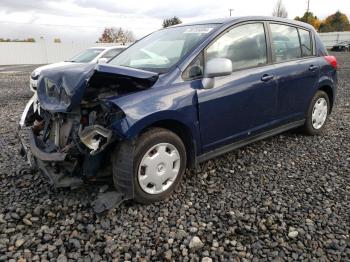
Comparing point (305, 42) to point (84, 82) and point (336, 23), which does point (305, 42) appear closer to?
point (84, 82)

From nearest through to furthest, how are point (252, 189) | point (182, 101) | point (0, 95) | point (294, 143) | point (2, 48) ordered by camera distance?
1. point (182, 101)
2. point (252, 189)
3. point (294, 143)
4. point (0, 95)
5. point (2, 48)

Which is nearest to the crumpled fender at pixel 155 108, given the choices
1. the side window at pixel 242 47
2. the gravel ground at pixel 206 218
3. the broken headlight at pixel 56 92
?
the broken headlight at pixel 56 92

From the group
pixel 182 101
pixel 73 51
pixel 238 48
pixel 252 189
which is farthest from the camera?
pixel 73 51

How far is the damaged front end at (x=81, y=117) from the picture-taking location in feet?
8.80

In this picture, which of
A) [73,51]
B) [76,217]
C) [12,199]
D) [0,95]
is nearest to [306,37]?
[76,217]

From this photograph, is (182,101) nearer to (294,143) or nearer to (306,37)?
(294,143)

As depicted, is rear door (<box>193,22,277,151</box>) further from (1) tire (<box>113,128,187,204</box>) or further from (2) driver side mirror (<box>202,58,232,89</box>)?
(1) tire (<box>113,128,187,204</box>)

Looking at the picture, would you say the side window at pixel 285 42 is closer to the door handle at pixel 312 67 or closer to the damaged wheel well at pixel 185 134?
the door handle at pixel 312 67

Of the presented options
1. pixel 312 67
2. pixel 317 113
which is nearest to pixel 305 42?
pixel 312 67

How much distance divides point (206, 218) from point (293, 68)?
93.9 inches

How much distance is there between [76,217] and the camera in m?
2.85

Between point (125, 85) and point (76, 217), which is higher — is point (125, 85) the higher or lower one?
the higher one

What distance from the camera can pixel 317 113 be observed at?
15.8 ft

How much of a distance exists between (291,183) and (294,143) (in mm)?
1335
